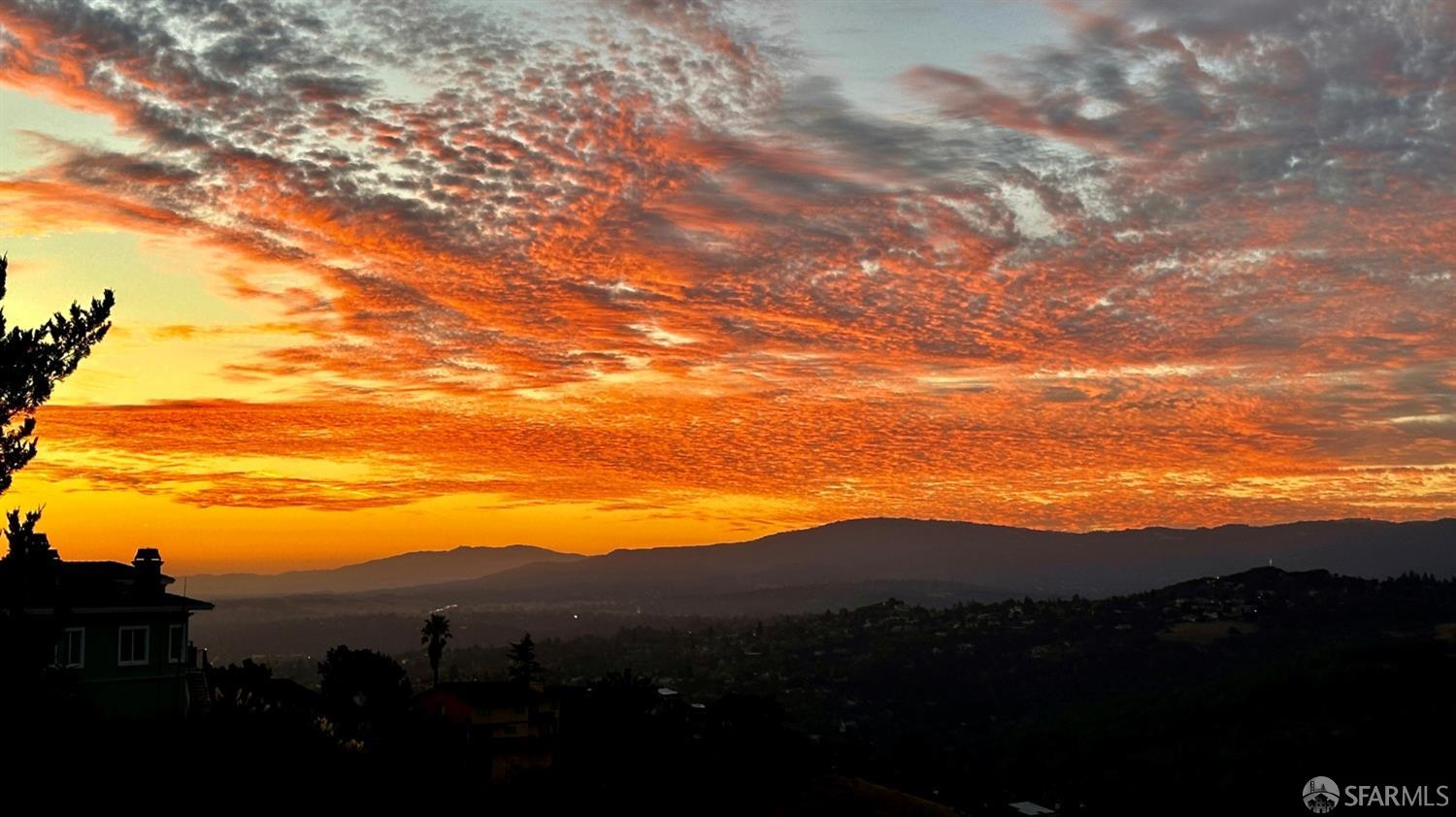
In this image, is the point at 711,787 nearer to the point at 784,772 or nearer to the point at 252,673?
the point at 784,772

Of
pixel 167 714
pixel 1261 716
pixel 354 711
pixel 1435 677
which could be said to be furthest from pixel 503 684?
pixel 1435 677

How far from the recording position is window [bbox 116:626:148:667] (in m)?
38.7

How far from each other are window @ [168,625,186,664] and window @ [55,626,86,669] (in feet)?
9.23

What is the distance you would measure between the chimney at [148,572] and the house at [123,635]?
3cm

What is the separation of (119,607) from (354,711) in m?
46.1

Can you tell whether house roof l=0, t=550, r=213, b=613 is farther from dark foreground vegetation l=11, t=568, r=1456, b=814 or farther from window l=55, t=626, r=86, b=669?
dark foreground vegetation l=11, t=568, r=1456, b=814

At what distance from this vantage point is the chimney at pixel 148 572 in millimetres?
40156

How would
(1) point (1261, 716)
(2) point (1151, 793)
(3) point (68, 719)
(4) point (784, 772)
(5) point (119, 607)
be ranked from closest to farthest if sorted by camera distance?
(3) point (68, 719) < (5) point (119, 607) < (4) point (784, 772) < (2) point (1151, 793) < (1) point (1261, 716)

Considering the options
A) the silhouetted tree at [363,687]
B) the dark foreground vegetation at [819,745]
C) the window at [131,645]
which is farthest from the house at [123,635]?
the silhouetted tree at [363,687]

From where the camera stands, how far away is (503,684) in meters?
89.4

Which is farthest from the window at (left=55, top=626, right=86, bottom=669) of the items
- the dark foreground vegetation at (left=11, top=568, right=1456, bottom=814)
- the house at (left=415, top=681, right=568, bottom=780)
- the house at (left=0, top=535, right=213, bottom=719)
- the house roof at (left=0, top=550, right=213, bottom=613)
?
the house at (left=415, top=681, right=568, bottom=780)

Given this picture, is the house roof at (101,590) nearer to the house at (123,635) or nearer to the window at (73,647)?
the house at (123,635)

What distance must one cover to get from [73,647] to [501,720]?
49860 mm

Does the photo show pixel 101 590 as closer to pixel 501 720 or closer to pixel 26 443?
pixel 26 443
